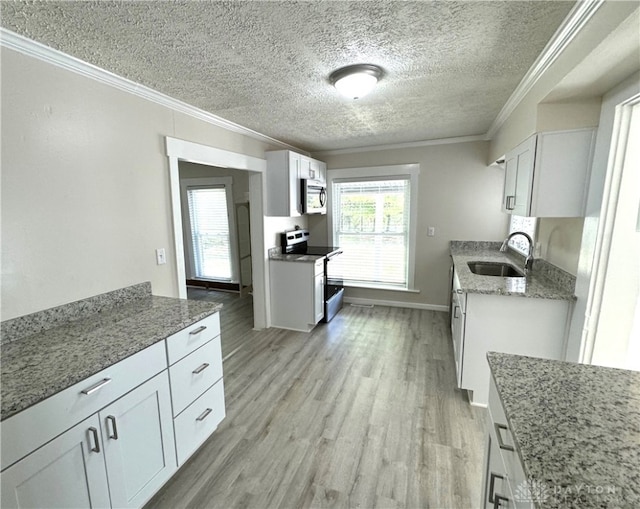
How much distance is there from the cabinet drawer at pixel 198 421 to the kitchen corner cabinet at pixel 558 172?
2.45 meters

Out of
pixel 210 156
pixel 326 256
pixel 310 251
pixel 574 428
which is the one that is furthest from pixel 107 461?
pixel 310 251

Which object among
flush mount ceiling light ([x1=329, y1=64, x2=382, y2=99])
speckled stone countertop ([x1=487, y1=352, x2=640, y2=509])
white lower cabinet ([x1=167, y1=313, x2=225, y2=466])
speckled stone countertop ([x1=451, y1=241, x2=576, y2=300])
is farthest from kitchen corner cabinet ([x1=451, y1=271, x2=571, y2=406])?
white lower cabinet ([x1=167, y1=313, x2=225, y2=466])

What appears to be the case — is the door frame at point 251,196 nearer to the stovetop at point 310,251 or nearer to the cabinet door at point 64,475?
the stovetop at point 310,251

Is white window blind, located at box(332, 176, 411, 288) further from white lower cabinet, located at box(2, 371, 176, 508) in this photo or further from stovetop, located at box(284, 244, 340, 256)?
white lower cabinet, located at box(2, 371, 176, 508)

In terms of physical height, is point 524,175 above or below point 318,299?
above

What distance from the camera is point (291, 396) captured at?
239 centimetres

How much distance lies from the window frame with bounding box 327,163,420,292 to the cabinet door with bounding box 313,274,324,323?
1.04 meters

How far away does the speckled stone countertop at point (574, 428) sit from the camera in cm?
63

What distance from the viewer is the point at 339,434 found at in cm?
199

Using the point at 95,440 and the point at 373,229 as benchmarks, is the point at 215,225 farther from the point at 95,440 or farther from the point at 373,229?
the point at 95,440

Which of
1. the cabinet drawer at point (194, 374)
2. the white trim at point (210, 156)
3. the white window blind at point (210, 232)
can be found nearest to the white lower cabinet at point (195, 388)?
the cabinet drawer at point (194, 374)

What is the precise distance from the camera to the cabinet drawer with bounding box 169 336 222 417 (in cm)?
160


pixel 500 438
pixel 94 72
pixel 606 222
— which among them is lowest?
pixel 500 438

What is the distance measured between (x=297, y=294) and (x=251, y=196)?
1317 millimetres
